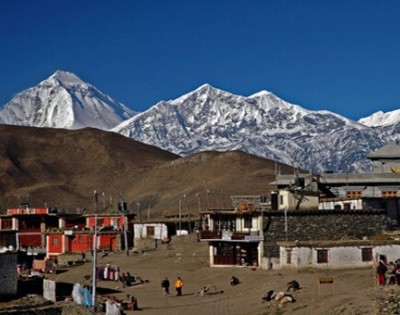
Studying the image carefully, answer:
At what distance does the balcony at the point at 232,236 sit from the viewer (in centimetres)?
6344

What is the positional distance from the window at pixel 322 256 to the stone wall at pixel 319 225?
4782 millimetres

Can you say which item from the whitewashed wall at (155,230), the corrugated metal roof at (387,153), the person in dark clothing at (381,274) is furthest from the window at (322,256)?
the corrugated metal roof at (387,153)

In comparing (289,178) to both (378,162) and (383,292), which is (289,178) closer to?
(378,162)

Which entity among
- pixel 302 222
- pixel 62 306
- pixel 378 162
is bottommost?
pixel 62 306

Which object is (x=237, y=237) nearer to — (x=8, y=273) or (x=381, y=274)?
(x=8, y=273)

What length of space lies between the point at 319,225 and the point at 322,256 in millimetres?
5665

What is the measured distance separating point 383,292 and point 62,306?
1625cm

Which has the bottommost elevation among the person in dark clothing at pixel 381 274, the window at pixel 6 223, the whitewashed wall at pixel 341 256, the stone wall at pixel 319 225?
the person in dark clothing at pixel 381 274

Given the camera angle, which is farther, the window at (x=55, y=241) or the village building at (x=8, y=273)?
the window at (x=55, y=241)

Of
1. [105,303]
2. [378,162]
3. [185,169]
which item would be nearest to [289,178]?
[378,162]

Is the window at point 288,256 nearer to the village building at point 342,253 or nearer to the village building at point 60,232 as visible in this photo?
the village building at point 342,253

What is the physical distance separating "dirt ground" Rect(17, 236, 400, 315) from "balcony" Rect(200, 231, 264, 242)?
6.72 ft

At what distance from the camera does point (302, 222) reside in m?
63.7

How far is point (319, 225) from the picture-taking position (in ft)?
210
